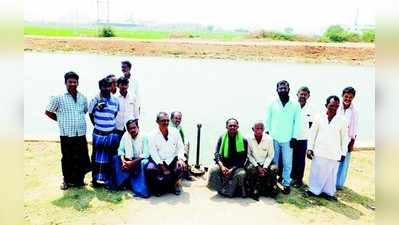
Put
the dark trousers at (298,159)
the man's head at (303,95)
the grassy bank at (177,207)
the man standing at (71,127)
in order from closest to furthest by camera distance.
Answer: the grassy bank at (177,207), the man standing at (71,127), the man's head at (303,95), the dark trousers at (298,159)

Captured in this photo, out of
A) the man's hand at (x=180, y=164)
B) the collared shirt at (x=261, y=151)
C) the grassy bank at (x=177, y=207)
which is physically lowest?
the grassy bank at (x=177, y=207)

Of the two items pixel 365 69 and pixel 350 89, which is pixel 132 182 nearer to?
pixel 350 89

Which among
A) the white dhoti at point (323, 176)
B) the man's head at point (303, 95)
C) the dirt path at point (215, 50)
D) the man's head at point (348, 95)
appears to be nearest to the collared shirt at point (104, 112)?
the man's head at point (303, 95)

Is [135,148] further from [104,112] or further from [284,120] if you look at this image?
[284,120]

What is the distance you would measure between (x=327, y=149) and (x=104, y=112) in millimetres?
2937

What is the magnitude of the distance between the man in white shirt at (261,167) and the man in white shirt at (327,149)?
568 mm

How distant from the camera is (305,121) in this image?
5.85 metres

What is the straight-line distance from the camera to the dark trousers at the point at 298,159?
235 inches

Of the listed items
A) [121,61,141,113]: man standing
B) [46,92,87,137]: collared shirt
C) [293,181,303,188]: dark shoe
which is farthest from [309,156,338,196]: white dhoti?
[46,92,87,137]: collared shirt

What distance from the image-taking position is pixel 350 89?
5.37m

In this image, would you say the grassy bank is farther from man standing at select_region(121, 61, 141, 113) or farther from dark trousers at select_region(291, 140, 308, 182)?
man standing at select_region(121, 61, 141, 113)

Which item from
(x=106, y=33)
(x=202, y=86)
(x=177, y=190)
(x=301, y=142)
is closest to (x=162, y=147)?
(x=177, y=190)

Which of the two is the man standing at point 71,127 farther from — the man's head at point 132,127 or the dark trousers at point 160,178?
the dark trousers at point 160,178

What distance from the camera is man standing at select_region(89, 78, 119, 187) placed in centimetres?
539
